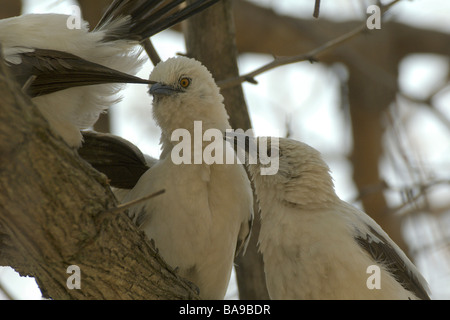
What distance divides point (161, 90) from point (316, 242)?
1826 mm

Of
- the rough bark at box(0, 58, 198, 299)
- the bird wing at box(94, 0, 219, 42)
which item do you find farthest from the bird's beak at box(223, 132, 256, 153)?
the rough bark at box(0, 58, 198, 299)

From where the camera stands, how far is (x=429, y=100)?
7.77 m

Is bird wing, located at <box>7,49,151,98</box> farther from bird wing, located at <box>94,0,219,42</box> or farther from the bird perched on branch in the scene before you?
bird wing, located at <box>94,0,219,42</box>

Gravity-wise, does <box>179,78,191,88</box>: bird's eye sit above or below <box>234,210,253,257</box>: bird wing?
above

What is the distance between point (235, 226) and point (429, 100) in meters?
3.88

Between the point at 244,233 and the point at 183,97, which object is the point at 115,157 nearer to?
the point at 183,97

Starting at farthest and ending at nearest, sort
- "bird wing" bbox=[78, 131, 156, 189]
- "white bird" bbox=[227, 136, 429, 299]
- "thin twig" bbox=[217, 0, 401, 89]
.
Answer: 1. "thin twig" bbox=[217, 0, 401, 89]
2. "bird wing" bbox=[78, 131, 156, 189]
3. "white bird" bbox=[227, 136, 429, 299]

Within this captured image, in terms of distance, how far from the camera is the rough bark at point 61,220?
315 cm

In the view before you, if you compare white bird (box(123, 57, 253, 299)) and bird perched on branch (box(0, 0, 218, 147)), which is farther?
white bird (box(123, 57, 253, 299))

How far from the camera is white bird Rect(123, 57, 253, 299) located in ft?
15.6

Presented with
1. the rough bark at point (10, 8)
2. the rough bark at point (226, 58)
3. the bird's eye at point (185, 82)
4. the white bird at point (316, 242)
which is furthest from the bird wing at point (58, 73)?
the rough bark at point (10, 8)

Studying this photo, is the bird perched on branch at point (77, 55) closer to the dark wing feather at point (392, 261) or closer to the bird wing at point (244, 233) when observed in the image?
the bird wing at point (244, 233)

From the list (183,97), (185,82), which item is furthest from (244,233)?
(185,82)
